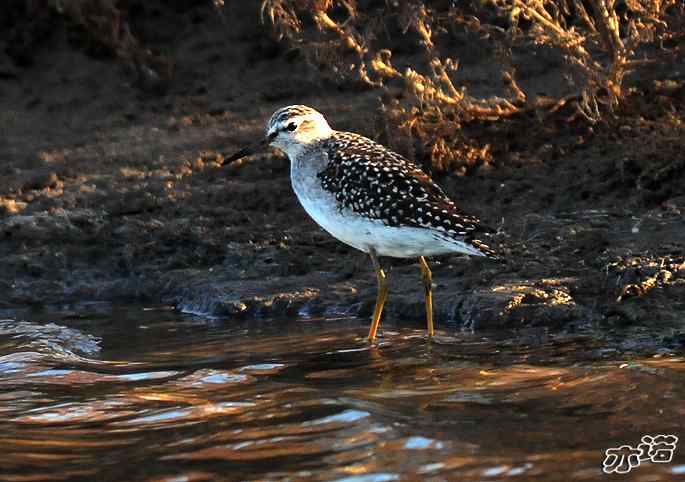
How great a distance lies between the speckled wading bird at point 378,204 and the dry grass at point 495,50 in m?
1.21

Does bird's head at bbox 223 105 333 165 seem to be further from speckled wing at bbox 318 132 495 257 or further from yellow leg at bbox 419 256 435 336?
yellow leg at bbox 419 256 435 336

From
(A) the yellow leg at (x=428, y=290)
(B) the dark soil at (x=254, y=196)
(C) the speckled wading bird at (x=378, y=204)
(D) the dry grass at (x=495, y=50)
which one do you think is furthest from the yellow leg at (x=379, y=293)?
(D) the dry grass at (x=495, y=50)

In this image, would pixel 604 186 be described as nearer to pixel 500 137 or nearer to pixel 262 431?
pixel 500 137

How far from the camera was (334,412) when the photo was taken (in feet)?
20.4

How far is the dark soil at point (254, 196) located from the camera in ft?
27.1

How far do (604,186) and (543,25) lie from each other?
1.25m

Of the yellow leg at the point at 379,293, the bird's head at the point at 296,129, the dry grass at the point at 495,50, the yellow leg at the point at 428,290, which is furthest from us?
the dry grass at the point at 495,50

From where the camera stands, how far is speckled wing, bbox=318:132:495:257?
24.8 ft

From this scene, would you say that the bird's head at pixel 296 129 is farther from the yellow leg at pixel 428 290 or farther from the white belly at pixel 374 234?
the yellow leg at pixel 428 290

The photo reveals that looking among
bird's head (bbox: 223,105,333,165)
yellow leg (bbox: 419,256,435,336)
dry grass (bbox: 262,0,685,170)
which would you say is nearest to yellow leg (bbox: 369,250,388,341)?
yellow leg (bbox: 419,256,435,336)

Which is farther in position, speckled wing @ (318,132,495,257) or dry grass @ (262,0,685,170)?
dry grass @ (262,0,685,170)

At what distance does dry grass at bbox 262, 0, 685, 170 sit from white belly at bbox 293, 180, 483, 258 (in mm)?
1648

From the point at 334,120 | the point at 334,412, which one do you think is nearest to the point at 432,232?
the point at 334,412

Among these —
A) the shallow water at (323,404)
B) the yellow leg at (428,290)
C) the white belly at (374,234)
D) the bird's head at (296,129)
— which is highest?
the bird's head at (296,129)
